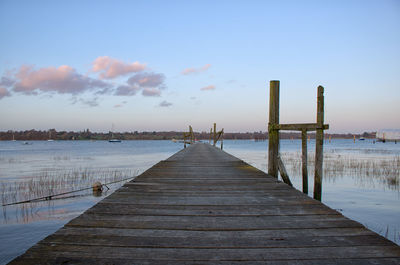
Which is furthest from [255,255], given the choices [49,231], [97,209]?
[49,231]

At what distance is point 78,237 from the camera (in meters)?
2.81

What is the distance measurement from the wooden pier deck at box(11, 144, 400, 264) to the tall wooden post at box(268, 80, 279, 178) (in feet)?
8.70

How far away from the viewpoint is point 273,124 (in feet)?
23.8

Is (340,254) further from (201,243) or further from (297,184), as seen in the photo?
(297,184)

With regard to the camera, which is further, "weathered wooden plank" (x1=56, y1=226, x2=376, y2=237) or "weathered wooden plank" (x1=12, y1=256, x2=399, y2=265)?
"weathered wooden plank" (x1=56, y1=226, x2=376, y2=237)

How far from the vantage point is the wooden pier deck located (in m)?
2.40

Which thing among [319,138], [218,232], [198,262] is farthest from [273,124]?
[198,262]

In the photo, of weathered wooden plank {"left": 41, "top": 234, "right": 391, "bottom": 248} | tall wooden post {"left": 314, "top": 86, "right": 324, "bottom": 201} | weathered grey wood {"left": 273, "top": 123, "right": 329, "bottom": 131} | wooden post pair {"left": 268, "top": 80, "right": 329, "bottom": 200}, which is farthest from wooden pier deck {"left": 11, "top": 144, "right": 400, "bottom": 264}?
weathered grey wood {"left": 273, "top": 123, "right": 329, "bottom": 131}

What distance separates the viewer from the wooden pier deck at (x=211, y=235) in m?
2.40

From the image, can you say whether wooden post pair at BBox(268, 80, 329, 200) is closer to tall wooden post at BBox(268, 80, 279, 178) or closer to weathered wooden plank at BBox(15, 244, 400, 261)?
tall wooden post at BBox(268, 80, 279, 178)

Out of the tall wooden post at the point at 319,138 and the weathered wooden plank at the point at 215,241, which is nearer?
the weathered wooden plank at the point at 215,241

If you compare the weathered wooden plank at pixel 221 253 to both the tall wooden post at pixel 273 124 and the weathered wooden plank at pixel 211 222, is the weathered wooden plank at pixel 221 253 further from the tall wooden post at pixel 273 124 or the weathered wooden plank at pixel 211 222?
the tall wooden post at pixel 273 124

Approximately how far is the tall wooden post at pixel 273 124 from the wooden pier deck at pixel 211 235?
2653 mm

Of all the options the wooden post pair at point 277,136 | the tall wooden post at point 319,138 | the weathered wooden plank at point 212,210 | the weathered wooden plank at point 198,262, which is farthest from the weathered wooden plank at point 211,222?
the wooden post pair at point 277,136
